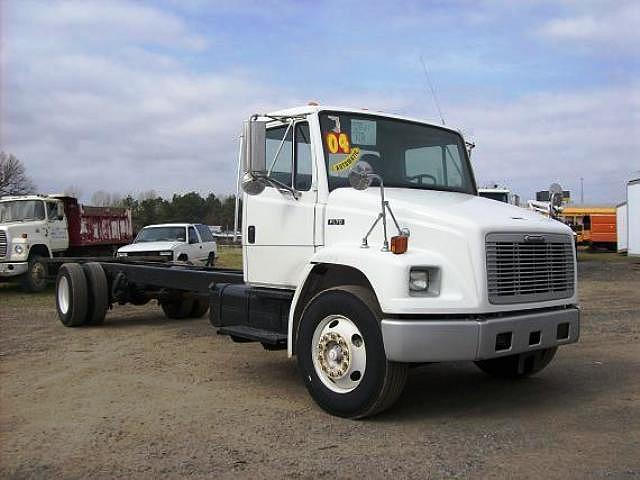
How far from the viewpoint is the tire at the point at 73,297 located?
10602 millimetres

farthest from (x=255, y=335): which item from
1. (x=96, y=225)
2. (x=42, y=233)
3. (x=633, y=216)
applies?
(x=633, y=216)

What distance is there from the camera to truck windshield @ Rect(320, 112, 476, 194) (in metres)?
6.11

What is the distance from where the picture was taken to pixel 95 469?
14.0 ft

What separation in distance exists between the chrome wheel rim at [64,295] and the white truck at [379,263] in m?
4.74

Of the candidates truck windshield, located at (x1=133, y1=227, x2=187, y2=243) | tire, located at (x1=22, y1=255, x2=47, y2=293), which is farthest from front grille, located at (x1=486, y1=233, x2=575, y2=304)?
tire, located at (x1=22, y1=255, x2=47, y2=293)

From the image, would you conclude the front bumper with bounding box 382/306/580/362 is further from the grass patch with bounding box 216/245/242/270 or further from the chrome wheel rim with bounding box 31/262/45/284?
the chrome wheel rim with bounding box 31/262/45/284

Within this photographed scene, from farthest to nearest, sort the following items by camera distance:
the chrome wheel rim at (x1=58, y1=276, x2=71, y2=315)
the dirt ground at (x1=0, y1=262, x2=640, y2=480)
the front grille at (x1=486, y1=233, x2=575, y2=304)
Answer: the chrome wheel rim at (x1=58, y1=276, x2=71, y2=315) → the front grille at (x1=486, y1=233, x2=575, y2=304) → the dirt ground at (x1=0, y1=262, x2=640, y2=480)

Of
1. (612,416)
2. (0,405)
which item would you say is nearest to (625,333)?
(612,416)

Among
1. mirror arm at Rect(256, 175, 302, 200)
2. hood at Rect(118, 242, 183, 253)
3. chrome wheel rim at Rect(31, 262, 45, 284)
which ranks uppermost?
mirror arm at Rect(256, 175, 302, 200)

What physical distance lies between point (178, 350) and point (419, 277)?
4.64m

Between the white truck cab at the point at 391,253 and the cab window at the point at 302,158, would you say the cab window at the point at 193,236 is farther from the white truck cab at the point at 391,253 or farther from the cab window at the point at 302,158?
the cab window at the point at 302,158

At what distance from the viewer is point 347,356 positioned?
17.5ft

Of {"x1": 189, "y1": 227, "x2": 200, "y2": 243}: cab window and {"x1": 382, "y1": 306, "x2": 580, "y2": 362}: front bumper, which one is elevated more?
{"x1": 189, "y1": 227, "x2": 200, "y2": 243}: cab window

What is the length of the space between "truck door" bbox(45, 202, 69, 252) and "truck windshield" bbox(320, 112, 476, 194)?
1415 centimetres
